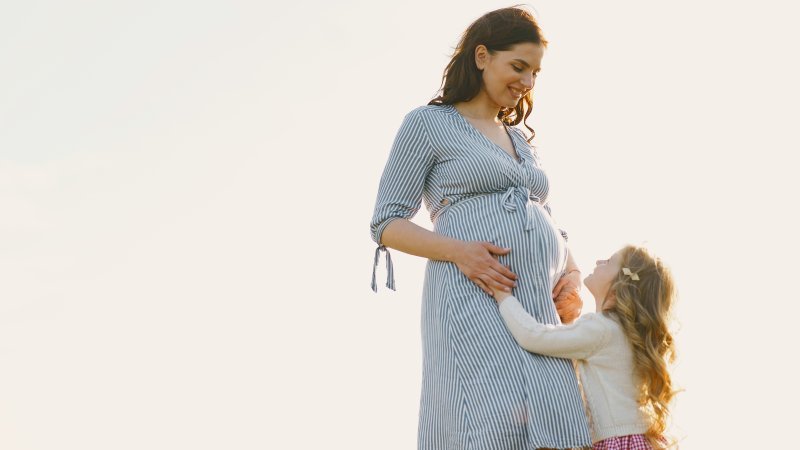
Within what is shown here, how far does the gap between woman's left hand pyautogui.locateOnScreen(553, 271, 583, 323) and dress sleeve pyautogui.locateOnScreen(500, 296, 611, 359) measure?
0.17 meters

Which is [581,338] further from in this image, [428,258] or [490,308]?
[428,258]

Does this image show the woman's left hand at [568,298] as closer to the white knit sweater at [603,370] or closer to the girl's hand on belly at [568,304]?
the girl's hand on belly at [568,304]

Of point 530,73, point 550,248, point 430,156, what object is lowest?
point 550,248

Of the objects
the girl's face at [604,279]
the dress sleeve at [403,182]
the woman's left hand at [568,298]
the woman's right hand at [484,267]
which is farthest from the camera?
the girl's face at [604,279]

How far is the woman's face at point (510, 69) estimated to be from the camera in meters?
3.39

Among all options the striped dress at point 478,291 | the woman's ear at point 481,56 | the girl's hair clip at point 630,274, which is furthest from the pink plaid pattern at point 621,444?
the woman's ear at point 481,56

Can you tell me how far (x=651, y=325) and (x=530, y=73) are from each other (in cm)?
93

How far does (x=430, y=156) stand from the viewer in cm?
334

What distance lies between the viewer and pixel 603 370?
327cm

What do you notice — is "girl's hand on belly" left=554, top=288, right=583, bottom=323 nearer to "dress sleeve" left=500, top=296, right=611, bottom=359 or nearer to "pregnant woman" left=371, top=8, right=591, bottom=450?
"pregnant woman" left=371, top=8, right=591, bottom=450

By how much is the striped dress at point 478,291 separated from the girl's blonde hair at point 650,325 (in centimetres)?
25

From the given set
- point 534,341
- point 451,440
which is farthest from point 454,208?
point 451,440

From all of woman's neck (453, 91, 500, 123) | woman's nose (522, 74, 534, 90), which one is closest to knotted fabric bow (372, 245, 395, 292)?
woman's neck (453, 91, 500, 123)

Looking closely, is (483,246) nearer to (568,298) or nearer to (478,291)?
(478,291)
